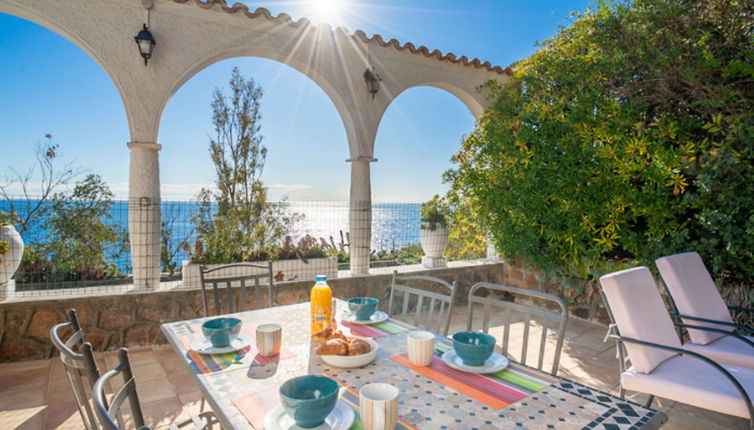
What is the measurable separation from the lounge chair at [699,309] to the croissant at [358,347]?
2.04m

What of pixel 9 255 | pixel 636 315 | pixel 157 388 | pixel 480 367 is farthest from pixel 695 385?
pixel 9 255

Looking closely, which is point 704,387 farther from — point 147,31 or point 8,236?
point 8,236

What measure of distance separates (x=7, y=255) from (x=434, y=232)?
13.1 ft

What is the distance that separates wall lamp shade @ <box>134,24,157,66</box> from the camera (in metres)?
3.30

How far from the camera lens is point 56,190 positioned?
5.16 metres

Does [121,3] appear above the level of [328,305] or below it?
above

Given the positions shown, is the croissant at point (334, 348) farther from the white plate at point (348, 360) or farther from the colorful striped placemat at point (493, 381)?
the colorful striped placemat at point (493, 381)

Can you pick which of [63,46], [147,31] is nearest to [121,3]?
[147,31]

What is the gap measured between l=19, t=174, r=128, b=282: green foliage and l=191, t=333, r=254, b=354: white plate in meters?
3.54

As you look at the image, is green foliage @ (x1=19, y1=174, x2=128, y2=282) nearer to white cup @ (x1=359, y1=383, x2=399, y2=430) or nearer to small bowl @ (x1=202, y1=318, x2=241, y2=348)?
small bowl @ (x1=202, y1=318, x2=241, y2=348)

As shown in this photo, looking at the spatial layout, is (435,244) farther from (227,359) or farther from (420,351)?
(227,359)

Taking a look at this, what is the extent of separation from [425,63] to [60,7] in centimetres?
361

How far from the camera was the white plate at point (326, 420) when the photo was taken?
0.97m

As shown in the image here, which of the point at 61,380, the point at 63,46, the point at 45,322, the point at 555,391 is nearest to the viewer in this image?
the point at 555,391
